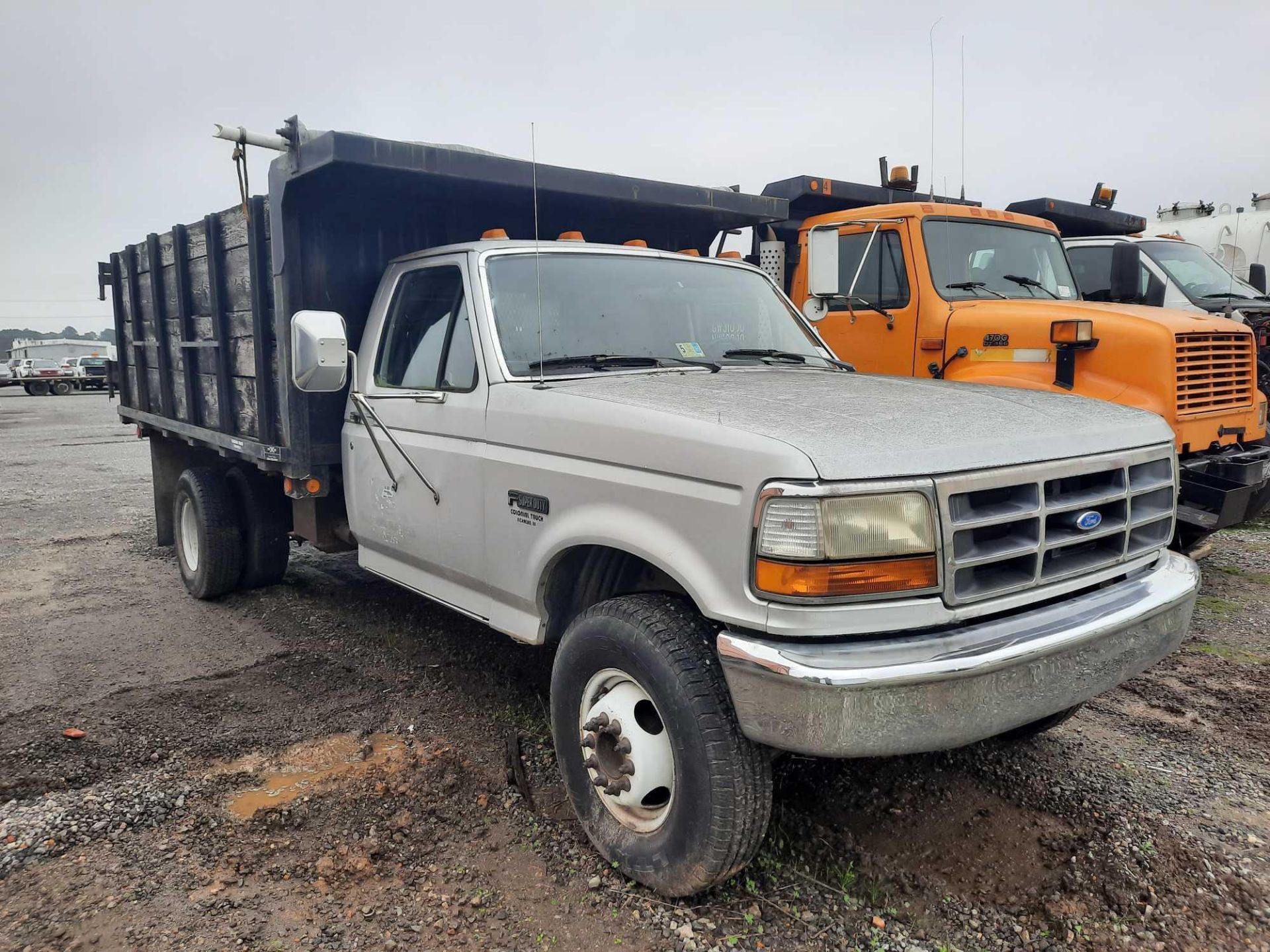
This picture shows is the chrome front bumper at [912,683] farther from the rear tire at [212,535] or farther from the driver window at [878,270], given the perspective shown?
the rear tire at [212,535]

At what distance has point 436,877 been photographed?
2912 millimetres

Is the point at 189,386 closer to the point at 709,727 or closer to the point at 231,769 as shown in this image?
the point at 231,769

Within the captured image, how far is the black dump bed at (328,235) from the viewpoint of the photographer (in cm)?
425

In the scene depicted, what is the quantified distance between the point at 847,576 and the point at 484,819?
5.55 ft

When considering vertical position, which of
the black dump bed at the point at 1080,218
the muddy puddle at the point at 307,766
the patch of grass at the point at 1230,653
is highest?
the black dump bed at the point at 1080,218

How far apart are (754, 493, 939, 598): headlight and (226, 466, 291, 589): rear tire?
4.25m

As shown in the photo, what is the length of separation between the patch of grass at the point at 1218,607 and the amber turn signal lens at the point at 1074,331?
1.66m

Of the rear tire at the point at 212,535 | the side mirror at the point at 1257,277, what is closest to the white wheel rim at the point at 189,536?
the rear tire at the point at 212,535

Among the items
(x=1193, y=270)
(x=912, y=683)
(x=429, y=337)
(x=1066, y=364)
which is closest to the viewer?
(x=912, y=683)

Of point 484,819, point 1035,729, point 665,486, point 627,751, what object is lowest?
point 484,819

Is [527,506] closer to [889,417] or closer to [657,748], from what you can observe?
[657,748]

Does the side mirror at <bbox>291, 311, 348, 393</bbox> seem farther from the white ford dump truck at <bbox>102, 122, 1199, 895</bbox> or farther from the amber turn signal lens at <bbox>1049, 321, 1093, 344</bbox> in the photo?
the amber turn signal lens at <bbox>1049, 321, 1093, 344</bbox>

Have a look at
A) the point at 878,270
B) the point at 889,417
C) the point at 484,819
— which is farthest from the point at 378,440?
the point at 878,270

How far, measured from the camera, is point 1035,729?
3.62 meters
